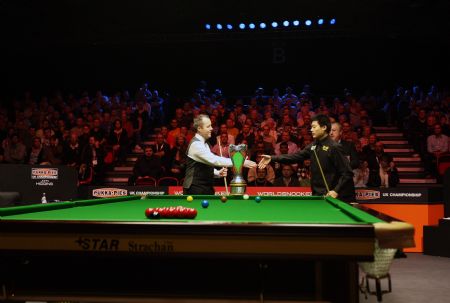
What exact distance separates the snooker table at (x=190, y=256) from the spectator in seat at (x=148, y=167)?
21.8 feet

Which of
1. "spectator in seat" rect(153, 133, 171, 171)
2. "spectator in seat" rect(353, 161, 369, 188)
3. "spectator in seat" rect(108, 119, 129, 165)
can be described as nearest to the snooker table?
"spectator in seat" rect(353, 161, 369, 188)

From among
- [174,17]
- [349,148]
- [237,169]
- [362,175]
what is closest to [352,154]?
[349,148]

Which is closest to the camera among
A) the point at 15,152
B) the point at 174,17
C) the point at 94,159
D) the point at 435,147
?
the point at 435,147

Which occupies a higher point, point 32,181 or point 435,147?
point 435,147

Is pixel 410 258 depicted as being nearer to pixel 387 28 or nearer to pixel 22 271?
pixel 22 271

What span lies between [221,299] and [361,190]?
5973 mm

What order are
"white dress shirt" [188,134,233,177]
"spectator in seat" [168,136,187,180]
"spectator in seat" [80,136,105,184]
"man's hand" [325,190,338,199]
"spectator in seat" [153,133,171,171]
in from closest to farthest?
"man's hand" [325,190,338,199] < "white dress shirt" [188,134,233,177] < "spectator in seat" [168,136,187,180] < "spectator in seat" [153,133,171,171] < "spectator in seat" [80,136,105,184]

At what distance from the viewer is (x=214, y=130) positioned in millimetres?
11375

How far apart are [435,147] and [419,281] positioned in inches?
209

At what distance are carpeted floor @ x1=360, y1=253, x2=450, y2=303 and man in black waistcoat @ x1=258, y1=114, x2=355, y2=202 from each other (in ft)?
3.63

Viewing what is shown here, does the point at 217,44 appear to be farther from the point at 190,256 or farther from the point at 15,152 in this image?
the point at 190,256

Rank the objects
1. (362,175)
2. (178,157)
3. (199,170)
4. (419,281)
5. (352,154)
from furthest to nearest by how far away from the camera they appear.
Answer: (178,157) → (362,175) → (352,154) → (199,170) → (419,281)

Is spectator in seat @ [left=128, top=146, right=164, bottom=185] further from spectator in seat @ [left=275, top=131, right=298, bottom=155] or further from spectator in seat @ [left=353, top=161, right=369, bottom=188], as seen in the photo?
spectator in seat @ [left=353, top=161, right=369, bottom=188]

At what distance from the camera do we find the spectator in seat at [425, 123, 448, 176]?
10.3 meters
